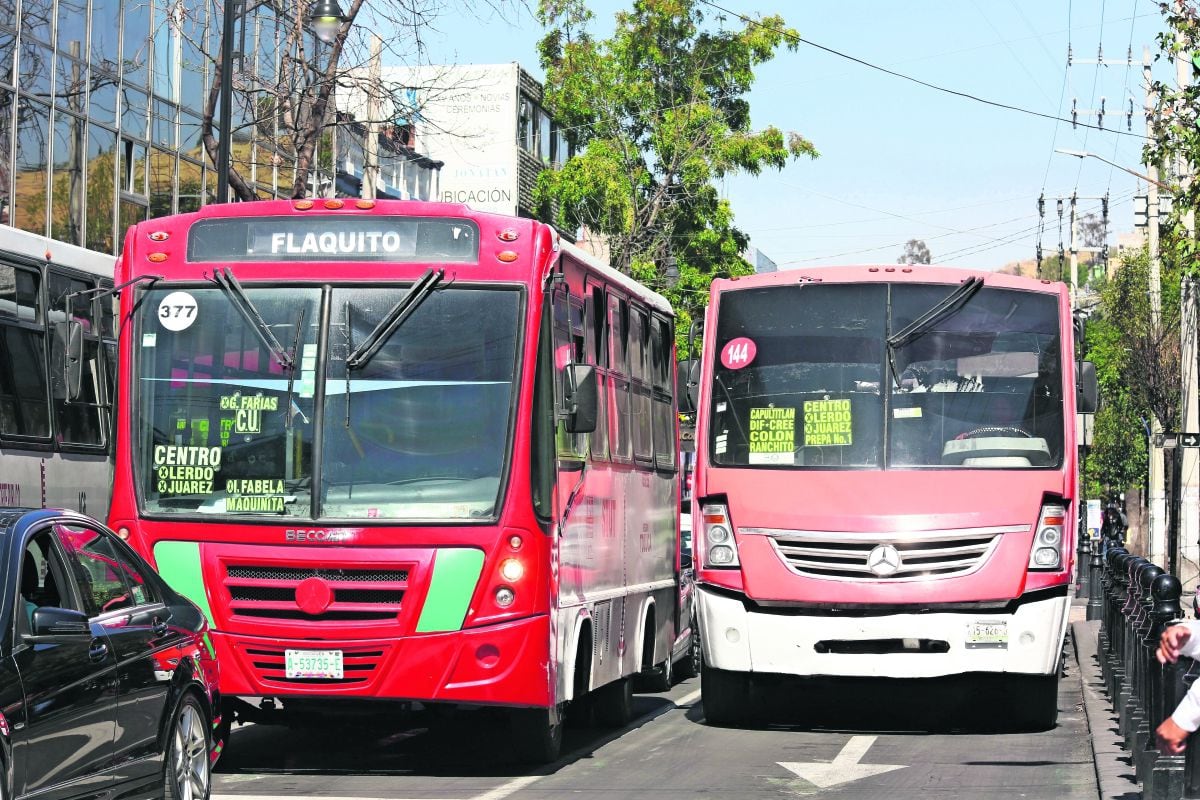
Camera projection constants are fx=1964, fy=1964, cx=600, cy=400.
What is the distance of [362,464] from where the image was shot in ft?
37.4

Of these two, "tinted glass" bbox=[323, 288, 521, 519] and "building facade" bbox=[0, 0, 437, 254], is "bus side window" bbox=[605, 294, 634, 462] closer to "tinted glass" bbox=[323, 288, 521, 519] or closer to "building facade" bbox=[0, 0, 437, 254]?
Answer: "tinted glass" bbox=[323, 288, 521, 519]

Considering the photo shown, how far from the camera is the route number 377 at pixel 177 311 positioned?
1188 centimetres

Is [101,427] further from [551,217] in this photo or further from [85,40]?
[551,217]

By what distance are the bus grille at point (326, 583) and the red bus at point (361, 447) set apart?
0.04 feet

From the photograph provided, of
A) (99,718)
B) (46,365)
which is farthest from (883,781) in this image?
(46,365)

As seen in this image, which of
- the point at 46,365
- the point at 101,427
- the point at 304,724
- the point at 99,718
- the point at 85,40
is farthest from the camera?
the point at 85,40

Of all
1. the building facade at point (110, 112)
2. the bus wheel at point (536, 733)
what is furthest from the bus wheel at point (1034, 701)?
the building facade at point (110, 112)

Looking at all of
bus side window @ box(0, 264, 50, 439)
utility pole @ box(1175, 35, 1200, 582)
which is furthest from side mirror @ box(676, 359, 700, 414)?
utility pole @ box(1175, 35, 1200, 582)

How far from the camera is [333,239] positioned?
38.9 ft

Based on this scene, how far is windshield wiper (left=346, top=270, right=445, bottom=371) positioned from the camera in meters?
11.6

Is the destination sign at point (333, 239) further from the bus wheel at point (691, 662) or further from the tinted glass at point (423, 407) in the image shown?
the bus wheel at point (691, 662)

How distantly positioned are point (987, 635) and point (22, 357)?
7.95 meters

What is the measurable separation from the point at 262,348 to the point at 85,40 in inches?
813

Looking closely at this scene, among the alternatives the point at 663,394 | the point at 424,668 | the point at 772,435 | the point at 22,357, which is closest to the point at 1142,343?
the point at 663,394
